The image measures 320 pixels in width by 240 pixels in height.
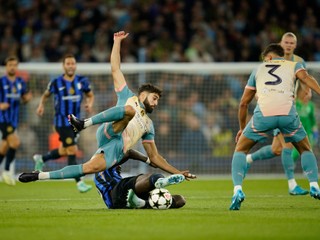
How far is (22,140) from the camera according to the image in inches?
698

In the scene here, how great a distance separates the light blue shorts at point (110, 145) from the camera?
9.27 metres

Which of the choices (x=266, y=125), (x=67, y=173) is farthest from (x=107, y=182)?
(x=266, y=125)

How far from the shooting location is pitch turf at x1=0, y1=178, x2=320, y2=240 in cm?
711

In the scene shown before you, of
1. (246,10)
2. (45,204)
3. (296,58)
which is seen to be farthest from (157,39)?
(45,204)

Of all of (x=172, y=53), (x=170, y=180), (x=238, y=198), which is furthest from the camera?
(x=172, y=53)

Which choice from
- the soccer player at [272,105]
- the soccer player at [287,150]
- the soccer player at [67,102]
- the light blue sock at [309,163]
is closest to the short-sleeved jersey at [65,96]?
the soccer player at [67,102]

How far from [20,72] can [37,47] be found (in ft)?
5.25

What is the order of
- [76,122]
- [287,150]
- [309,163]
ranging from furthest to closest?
[287,150] → [309,163] → [76,122]

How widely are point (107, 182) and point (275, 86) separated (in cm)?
229

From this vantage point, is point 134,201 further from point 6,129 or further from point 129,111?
point 6,129

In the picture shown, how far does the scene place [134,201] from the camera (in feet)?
31.2

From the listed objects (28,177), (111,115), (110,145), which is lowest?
(28,177)

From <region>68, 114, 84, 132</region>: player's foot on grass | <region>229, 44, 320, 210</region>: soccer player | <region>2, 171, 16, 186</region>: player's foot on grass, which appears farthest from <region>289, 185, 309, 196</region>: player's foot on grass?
<region>2, 171, 16, 186</region>: player's foot on grass

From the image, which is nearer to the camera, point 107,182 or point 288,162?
point 107,182
